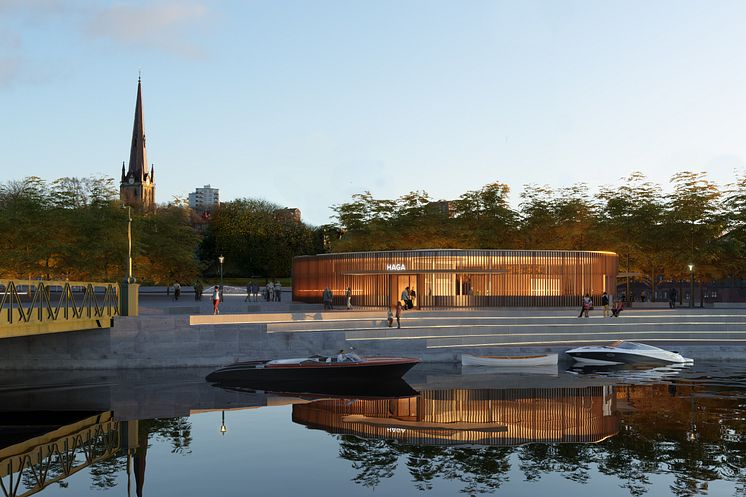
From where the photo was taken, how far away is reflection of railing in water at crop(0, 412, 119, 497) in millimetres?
17719

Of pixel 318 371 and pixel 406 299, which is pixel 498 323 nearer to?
pixel 406 299

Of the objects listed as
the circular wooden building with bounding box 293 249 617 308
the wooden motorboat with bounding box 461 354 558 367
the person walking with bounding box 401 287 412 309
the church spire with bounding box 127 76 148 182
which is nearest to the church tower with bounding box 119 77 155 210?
the church spire with bounding box 127 76 148 182

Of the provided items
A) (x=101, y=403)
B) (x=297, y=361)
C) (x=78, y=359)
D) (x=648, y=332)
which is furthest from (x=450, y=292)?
(x=101, y=403)

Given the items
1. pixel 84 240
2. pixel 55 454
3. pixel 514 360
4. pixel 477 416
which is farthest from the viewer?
pixel 84 240

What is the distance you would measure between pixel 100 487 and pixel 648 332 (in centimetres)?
3344

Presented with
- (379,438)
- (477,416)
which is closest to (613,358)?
(477,416)

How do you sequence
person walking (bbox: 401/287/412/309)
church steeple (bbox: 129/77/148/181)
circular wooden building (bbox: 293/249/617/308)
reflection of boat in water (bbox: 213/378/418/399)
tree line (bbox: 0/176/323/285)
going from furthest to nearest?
1. church steeple (bbox: 129/77/148/181)
2. tree line (bbox: 0/176/323/285)
3. circular wooden building (bbox: 293/249/617/308)
4. person walking (bbox: 401/287/412/309)
5. reflection of boat in water (bbox: 213/378/418/399)

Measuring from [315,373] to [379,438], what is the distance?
9.04m

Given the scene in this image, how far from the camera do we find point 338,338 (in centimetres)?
3675

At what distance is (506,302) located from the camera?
162ft

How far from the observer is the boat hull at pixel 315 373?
30578 mm

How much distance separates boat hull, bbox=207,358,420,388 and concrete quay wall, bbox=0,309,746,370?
4392 millimetres

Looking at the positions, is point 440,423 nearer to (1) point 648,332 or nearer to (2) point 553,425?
(2) point 553,425

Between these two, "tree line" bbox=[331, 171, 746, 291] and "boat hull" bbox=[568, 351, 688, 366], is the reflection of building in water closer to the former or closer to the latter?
"boat hull" bbox=[568, 351, 688, 366]
